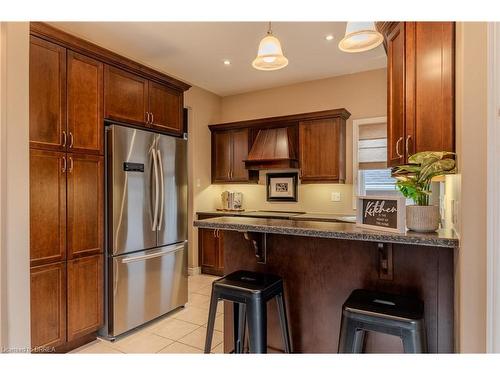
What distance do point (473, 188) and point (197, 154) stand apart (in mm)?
4023

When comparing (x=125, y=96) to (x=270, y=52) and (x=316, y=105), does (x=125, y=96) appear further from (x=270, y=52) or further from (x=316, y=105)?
(x=316, y=105)

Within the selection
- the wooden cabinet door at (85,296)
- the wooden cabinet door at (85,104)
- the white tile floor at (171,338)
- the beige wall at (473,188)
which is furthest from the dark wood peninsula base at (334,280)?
the wooden cabinet door at (85,104)

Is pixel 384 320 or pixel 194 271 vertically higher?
pixel 384 320

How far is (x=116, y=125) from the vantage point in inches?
106

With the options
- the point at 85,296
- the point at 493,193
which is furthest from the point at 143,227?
the point at 493,193

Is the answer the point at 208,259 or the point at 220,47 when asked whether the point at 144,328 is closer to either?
the point at 208,259

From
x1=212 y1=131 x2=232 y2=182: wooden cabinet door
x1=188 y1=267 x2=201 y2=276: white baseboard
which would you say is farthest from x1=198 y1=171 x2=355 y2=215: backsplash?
x1=188 y1=267 x2=201 y2=276: white baseboard

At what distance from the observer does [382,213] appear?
156 cm

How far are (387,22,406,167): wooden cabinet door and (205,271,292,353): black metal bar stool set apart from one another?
116 cm

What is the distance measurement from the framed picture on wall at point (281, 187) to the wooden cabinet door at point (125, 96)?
234 cm

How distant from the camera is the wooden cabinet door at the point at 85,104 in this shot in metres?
2.45

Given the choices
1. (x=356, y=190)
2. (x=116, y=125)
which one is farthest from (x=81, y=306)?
(x=356, y=190)

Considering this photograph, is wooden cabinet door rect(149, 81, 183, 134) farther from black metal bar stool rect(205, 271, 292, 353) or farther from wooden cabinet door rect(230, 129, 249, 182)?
black metal bar stool rect(205, 271, 292, 353)

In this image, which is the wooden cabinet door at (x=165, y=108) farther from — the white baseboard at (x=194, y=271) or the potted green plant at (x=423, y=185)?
the potted green plant at (x=423, y=185)
